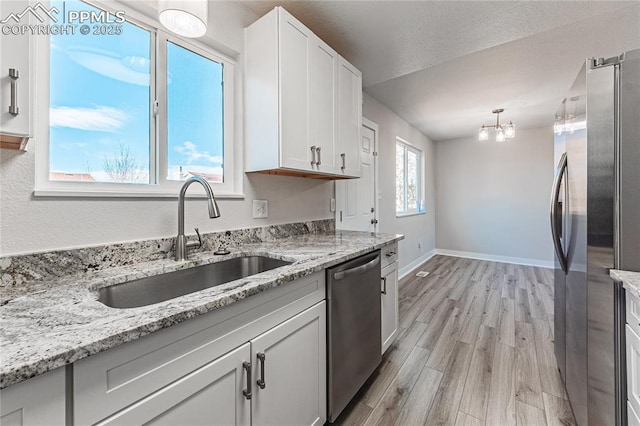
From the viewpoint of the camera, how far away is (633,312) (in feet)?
3.22

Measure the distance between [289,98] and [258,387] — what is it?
147cm

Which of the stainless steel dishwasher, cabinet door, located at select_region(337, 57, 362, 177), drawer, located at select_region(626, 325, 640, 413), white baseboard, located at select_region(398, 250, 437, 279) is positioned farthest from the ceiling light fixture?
white baseboard, located at select_region(398, 250, 437, 279)

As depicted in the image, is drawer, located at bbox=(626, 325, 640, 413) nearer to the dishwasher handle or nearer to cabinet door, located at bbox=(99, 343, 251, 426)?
the dishwasher handle

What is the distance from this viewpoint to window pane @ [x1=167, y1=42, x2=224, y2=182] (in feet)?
4.82

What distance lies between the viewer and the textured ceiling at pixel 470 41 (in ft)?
5.60

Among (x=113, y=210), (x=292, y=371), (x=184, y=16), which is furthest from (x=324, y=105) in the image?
(x=292, y=371)

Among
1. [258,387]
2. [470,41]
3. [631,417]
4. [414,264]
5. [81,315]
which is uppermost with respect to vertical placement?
[470,41]

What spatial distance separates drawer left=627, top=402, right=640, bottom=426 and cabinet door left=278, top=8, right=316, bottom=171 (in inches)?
69.1

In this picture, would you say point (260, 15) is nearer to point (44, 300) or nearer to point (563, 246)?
point (44, 300)

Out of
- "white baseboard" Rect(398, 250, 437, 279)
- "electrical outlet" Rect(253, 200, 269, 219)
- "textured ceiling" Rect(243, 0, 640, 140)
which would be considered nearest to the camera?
"textured ceiling" Rect(243, 0, 640, 140)

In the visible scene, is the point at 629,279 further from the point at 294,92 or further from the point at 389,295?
the point at 294,92

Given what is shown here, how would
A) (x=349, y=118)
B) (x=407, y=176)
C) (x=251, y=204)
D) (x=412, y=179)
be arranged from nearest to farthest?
(x=251, y=204) → (x=349, y=118) → (x=407, y=176) → (x=412, y=179)

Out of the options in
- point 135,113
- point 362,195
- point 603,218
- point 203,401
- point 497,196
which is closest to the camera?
point 203,401

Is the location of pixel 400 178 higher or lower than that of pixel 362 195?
higher
